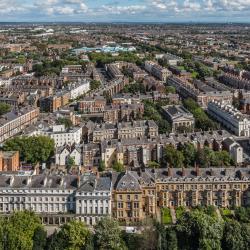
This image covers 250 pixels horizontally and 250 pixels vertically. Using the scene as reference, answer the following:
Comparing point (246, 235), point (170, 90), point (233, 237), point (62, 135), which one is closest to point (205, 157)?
point (62, 135)

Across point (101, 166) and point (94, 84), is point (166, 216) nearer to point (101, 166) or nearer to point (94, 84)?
point (101, 166)

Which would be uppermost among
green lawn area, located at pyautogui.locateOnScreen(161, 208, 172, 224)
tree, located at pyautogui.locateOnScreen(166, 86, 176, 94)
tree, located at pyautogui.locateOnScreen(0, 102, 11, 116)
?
tree, located at pyautogui.locateOnScreen(166, 86, 176, 94)

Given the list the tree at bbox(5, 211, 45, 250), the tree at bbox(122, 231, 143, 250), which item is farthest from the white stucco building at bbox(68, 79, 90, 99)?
the tree at bbox(122, 231, 143, 250)

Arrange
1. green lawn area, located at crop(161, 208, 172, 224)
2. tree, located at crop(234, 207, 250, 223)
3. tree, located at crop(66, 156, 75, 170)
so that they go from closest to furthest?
1. tree, located at crop(234, 207, 250, 223)
2. green lawn area, located at crop(161, 208, 172, 224)
3. tree, located at crop(66, 156, 75, 170)

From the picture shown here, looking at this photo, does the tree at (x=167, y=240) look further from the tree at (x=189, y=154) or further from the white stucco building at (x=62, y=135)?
the white stucco building at (x=62, y=135)

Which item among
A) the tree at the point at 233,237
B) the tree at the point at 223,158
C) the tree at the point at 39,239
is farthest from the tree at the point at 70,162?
the tree at the point at 233,237

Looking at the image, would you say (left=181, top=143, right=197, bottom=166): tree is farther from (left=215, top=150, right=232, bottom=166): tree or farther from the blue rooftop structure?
the blue rooftop structure

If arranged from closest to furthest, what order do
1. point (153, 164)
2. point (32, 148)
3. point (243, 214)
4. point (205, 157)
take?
point (243, 214)
point (205, 157)
point (153, 164)
point (32, 148)
